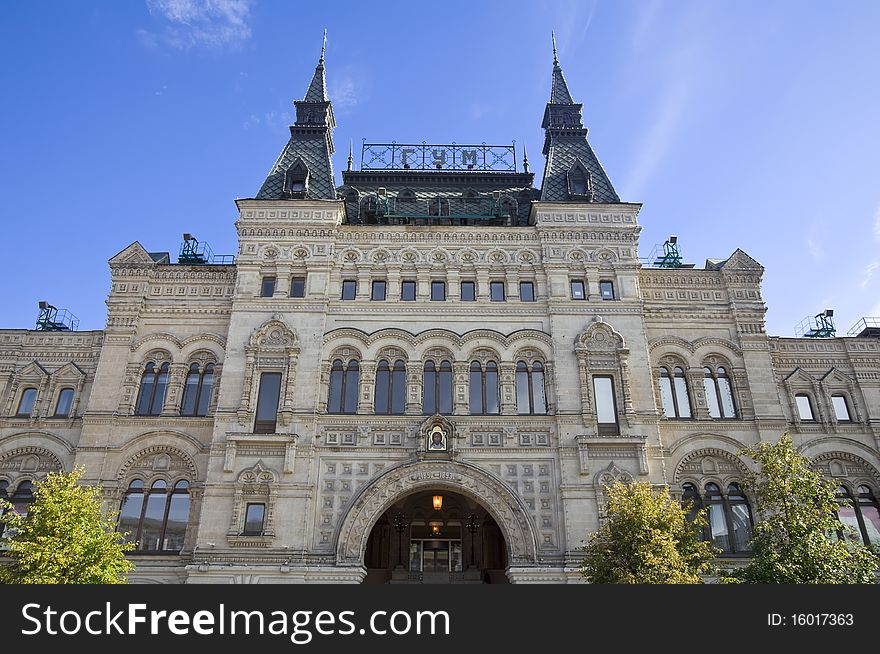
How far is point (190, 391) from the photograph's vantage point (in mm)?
29906

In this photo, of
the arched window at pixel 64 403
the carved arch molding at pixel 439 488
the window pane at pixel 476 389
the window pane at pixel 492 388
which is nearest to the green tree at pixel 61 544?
the arched window at pixel 64 403

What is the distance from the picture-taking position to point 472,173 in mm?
38312

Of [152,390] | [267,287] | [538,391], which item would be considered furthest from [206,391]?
→ [538,391]

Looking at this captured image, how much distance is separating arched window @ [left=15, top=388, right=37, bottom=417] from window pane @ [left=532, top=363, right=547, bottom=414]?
74.7ft

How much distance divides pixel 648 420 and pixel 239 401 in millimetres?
17782

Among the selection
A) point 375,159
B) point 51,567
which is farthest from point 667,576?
point 375,159

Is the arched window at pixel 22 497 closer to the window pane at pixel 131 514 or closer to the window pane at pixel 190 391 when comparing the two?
the window pane at pixel 131 514

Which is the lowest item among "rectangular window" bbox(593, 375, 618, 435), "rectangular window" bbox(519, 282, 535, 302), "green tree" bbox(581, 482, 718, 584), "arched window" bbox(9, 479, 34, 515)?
"green tree" bbox(581, 482, 718, 584)

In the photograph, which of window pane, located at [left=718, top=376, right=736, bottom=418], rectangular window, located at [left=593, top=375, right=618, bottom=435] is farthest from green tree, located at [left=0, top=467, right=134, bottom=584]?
window pane, located at [left=718, top=376, right=736, bottom=418]

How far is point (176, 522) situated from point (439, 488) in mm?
11045

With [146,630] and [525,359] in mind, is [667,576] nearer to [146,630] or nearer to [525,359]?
[525,359]

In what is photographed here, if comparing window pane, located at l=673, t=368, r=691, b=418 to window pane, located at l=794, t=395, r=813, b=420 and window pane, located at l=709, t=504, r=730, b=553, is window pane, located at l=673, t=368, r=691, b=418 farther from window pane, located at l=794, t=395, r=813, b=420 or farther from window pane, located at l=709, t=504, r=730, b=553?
window pane, located at l=794, t=395, r=813, b=420

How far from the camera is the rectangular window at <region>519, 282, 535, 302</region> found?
3134 cm

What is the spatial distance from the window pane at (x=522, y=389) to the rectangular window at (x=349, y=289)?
851 cm
